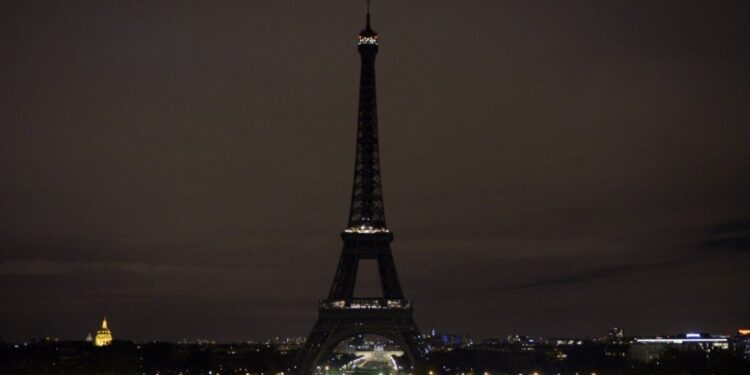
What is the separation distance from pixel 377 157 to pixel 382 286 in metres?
13.8

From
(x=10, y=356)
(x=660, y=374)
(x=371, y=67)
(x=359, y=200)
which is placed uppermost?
(x=371, y=67)

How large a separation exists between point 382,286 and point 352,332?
582 centimetres

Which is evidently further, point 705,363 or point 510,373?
point 510,373

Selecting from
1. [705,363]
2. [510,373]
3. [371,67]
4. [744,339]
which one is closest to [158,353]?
[510,373]

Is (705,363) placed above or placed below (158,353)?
below

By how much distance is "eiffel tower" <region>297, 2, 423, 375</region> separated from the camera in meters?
109

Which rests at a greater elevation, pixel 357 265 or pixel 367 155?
pixel 367 155

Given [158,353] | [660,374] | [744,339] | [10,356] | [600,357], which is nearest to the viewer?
[660,374]

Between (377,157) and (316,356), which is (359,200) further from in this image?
(316,356)

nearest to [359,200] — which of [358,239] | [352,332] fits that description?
[358,239]

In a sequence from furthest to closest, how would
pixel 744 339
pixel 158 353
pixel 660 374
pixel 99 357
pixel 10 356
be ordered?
pixel 744 339, pixel 158 353, pixel 10 356, pixel 99 357, pixel 660 374

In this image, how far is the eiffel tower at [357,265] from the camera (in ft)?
359

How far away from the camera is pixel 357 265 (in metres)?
112

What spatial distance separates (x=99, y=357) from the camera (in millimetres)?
132875
